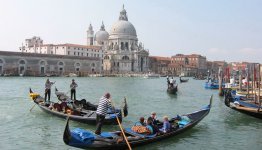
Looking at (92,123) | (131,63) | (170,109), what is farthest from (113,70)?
(92,123)

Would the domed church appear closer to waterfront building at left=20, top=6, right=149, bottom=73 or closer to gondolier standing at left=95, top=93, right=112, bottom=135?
waterfront building at left=20, top=6, right=149, bottom=73

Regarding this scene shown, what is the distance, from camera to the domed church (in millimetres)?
68562

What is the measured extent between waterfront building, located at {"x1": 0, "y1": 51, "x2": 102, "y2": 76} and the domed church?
8063mm

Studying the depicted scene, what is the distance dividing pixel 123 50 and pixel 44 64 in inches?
910

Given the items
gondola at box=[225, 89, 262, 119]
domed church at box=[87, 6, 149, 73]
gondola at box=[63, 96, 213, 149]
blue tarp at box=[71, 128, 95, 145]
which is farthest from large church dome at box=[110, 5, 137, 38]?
blue tarp at box=[71, 128, 95, 145]

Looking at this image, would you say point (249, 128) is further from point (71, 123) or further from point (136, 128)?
point (71, 123)

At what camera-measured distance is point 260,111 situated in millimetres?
9117

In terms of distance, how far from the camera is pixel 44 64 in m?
51.0

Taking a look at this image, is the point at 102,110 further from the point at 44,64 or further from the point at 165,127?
the point at 44,64

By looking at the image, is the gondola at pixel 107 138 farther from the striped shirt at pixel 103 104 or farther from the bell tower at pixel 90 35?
the bell tower at pixel 90 35

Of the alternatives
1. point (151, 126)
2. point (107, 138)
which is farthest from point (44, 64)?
point (107, 138)

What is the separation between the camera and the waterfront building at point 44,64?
45.7m

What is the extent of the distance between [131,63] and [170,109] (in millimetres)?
56702

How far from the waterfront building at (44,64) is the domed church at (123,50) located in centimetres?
806
